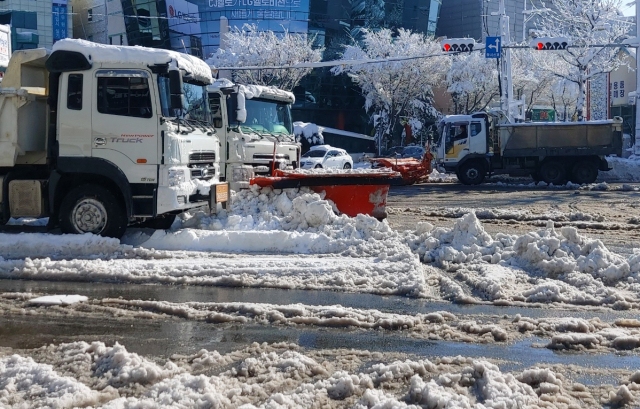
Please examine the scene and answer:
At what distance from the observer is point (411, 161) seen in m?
27.8

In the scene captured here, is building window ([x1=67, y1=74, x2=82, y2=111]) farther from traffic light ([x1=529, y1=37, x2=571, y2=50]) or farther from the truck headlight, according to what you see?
traffic light ([x1=529, y1=37, x2=571, y2=50])

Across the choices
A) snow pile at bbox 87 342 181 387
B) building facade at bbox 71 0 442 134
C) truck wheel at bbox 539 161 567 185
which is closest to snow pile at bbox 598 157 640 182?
truck wheel at bbox 539 161 567 185

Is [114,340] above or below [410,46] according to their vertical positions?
below

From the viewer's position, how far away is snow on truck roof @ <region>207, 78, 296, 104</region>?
1502 cm

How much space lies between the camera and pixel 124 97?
10.6 m

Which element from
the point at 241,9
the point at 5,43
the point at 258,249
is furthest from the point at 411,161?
the point at 241,9

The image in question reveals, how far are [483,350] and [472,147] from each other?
23228 millimetres

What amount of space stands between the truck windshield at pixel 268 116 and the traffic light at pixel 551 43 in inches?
584

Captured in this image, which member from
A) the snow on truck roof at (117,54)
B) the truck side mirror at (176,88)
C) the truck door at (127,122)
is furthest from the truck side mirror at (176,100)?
the snow on truck roof at (117,54)

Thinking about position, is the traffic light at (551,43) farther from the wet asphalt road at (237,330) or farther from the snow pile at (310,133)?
the wet asphalt road at (237,330)

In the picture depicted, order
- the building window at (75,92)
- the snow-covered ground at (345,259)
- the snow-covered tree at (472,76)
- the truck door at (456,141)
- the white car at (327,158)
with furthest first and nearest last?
the snow-covered tree at (472,76) → the white car at (327,158) → the truck door at (456,141) → the building window at (75,92) → the snow-covered ground at (345,259)

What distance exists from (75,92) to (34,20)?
4997cm

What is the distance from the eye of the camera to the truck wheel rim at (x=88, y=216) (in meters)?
10.8

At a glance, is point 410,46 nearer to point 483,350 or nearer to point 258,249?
point 258,249
